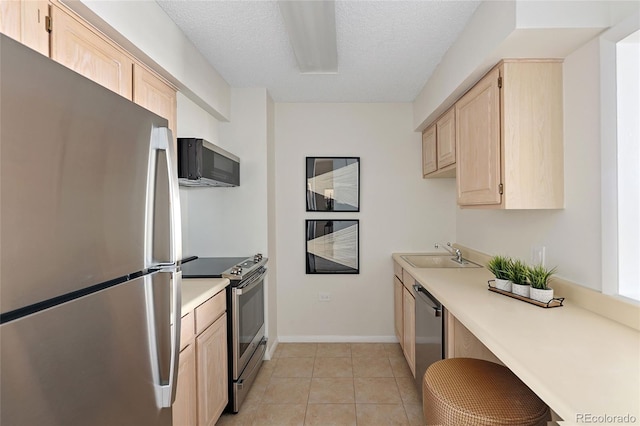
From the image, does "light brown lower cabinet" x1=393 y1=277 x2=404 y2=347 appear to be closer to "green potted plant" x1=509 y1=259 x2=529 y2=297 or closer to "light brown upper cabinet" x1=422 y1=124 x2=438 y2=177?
"light brown upper cabinet" x1=422 y1=124 x2=438 y2=177

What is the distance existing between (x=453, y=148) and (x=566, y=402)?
1.94 metres

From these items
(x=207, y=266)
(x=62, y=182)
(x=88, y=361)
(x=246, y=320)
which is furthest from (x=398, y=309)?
(x=62, y=182)

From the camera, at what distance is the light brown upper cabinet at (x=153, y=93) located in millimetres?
1697

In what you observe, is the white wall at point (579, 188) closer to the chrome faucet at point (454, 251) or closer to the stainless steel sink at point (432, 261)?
the chrome faucet at point (454, 251)

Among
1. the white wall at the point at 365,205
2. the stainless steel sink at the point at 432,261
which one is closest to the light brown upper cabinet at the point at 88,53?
the white wall at the point at 365,205

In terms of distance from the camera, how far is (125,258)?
927 millimetres

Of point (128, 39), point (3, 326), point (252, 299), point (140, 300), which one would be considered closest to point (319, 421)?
point (252, 299)

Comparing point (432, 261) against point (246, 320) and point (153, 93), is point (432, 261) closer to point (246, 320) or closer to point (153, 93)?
point (246, 320)

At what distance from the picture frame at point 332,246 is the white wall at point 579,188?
1740 millimetres

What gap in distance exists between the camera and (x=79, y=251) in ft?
2.52

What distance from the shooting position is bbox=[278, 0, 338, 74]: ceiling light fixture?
1.68m

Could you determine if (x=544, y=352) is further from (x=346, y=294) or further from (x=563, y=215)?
(x=346, y=294)
